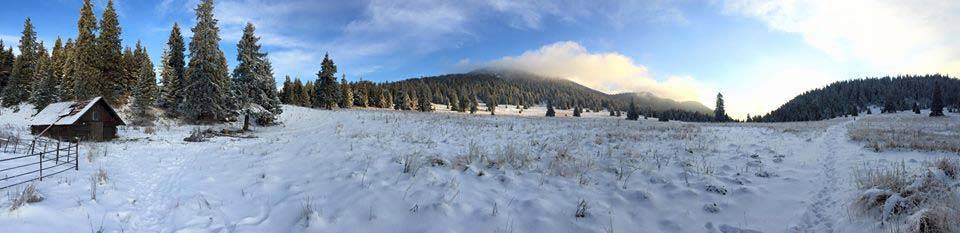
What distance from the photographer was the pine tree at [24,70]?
183 ft

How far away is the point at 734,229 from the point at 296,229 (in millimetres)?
6715

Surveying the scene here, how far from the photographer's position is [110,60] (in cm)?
4688

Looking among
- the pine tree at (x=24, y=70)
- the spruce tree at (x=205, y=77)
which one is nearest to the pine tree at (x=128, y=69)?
the pine tree at (x=24, y=70)

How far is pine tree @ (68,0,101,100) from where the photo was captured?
42094 millimetres

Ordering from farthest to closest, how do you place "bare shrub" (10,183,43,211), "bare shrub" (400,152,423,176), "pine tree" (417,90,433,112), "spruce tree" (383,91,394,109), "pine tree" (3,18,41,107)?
"pine tree" (417,90,433,112), "spruce tree" (383,91,394,109), "pine tree" (3,18,41,107), "bare shrub" (400,152,423,176), "bare shrub" (10,183,43,211)

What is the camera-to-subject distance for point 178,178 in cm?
1308

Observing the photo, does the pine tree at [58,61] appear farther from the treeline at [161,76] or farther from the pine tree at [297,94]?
the pine tree at [297,94]

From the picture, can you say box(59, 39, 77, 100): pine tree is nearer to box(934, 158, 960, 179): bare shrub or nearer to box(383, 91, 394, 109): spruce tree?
box(934, 158, 960, 179): bare shrub

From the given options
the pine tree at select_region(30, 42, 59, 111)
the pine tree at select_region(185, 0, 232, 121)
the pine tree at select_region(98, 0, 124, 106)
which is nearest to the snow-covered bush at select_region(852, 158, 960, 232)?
the pine tree at select_region(185, 0, 232, 121)

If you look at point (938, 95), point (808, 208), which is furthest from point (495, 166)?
point (938, 95)

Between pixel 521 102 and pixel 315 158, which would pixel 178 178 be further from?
pixel 521 102

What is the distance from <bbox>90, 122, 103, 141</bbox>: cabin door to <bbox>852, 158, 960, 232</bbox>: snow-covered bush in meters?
32.8

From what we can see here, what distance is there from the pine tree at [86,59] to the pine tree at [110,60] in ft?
1.85

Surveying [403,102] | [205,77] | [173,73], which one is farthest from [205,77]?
[403,102]
